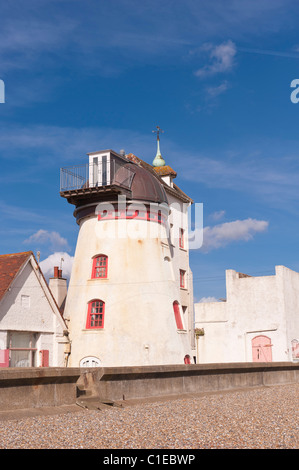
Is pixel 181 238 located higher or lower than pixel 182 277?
higher

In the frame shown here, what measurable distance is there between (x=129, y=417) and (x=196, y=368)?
6390mm

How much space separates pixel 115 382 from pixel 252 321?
2499 centimetres

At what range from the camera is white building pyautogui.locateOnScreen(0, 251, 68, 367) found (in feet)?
81.0

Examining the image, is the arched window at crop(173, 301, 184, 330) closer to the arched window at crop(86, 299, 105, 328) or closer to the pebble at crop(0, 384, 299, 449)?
the arched window at crop(86, 299, 105, 328)

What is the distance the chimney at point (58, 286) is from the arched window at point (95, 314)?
394cm

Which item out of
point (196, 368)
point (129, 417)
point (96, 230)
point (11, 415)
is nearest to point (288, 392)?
point (196, 368)

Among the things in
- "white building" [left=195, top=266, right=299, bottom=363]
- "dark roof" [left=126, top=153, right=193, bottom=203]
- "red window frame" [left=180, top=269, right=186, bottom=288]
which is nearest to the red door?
"white building" [left=195, top=266, right=299, bottom=363]

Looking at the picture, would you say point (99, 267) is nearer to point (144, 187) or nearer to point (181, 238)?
point (144, 187)

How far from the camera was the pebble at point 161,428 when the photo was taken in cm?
861

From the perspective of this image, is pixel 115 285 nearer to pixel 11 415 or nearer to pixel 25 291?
pixel 25 291

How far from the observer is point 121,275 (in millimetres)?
28812

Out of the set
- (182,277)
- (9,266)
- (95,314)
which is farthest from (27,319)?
(182,277)

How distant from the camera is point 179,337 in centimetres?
2936

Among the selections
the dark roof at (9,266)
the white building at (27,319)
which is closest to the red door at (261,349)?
the white building at (27,319)
